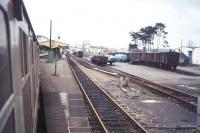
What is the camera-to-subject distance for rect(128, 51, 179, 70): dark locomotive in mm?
47666

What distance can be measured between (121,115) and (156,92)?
7836mm

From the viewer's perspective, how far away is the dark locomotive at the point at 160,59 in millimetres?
47666

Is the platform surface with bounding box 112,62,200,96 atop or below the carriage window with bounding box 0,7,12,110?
below

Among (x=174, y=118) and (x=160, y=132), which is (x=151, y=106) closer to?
(x=174, y=118)

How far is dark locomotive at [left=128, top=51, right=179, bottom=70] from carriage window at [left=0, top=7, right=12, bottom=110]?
4621cm

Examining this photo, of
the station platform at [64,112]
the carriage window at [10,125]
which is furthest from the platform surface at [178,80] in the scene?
the carriage window at [10,125]

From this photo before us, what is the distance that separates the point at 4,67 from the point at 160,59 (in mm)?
49840

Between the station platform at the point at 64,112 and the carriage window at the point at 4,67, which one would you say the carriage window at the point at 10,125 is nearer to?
the carriage window at the point at 4,67

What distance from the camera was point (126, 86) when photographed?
2450 centimetres

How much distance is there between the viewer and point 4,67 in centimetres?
205

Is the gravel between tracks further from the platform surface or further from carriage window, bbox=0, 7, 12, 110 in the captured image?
carriage window, bbox=0, 7, 12, 110

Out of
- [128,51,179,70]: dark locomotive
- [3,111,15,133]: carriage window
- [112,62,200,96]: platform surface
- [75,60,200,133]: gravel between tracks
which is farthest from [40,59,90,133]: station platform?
[128,51,179,70]: dark locomotive

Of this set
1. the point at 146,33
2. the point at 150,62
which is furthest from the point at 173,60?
the point at 146,33

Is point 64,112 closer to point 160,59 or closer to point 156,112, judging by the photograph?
point 156,112
